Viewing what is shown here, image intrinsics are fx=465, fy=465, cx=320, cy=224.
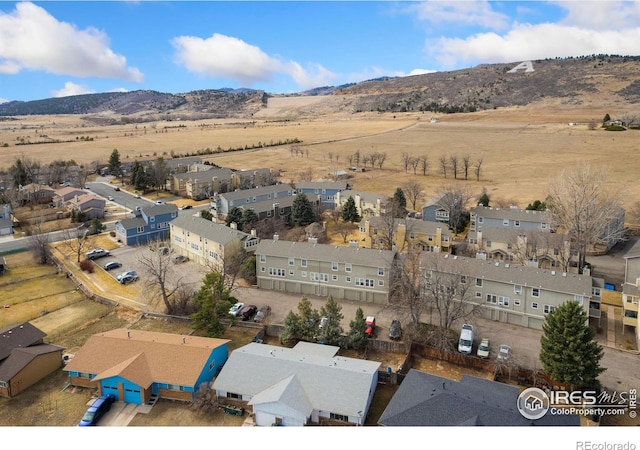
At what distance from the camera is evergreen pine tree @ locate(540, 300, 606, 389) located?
26.4 metres

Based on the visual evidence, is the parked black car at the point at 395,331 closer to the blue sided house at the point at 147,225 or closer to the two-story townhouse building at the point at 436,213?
the two-story townhouse building at the point at 436,213

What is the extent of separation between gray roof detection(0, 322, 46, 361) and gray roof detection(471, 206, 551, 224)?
154 feet

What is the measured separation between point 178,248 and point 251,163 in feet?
210

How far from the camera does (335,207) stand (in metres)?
71.6

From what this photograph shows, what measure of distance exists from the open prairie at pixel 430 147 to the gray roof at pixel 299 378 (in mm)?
54110

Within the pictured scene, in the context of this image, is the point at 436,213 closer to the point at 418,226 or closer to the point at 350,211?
the point at 418,226

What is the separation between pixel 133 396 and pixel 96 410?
2140 mm

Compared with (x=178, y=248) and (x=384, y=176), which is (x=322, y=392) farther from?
(x=384, y=176)

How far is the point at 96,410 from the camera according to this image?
84.7 feet

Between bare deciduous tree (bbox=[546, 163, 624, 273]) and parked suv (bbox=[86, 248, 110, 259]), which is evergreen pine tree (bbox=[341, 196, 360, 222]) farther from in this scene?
parked suv (bbox=[86, 248, 110, 259])

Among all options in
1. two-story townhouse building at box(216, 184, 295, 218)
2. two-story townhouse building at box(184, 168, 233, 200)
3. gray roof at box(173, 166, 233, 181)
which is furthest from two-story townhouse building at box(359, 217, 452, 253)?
gray roof at box(173, 166, 233, 181)

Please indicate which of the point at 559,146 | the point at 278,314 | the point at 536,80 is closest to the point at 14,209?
the point at 278,314

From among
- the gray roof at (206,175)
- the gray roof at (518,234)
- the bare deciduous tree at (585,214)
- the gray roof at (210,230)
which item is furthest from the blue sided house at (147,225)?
the bare deciduous tree at (585,214)

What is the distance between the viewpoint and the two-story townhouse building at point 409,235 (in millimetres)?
50500
